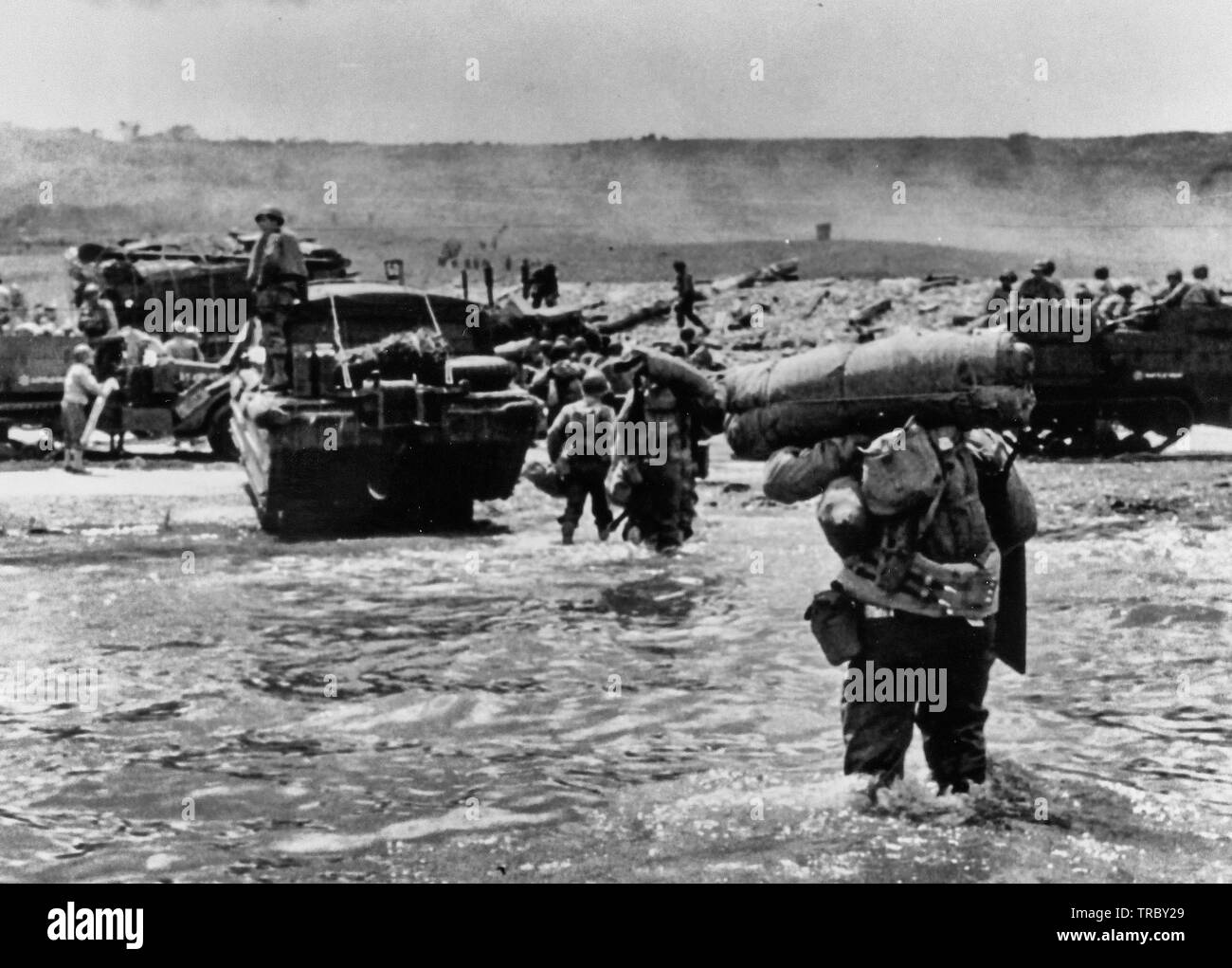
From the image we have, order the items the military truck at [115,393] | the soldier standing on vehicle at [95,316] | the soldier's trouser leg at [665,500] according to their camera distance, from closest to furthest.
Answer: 1. the soldier's trouser leg at [665,500]
2. the military truck at [115,393]
3. the soldier standing on vehicle at [95,316]

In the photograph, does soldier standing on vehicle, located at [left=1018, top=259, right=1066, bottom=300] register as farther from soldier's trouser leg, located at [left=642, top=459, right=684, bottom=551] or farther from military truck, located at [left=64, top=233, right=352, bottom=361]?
military truck, located at [left=64, top=233, right=352, bottom=361]

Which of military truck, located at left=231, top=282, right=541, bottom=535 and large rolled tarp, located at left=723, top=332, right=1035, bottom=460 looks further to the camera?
military truck, located at left=231, top=282, right=541, bottom=535

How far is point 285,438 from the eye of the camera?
48.0 ft

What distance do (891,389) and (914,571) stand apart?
640 mm

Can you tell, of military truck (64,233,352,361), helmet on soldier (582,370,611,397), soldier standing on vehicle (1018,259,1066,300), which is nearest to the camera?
helmet on soldier (582,370,611,397)

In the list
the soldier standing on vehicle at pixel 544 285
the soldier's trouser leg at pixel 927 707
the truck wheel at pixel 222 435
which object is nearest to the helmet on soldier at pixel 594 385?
the soldier's trouser leg at pixel 927 707

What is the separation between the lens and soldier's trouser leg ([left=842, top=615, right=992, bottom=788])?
250 inches

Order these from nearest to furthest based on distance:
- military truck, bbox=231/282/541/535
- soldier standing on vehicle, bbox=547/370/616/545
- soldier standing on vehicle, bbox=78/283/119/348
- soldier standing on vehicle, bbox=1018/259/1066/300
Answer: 1. soldier standing on vehicle, bbox=547/370/616/545
2. military truck, bbox=231/282/541/535
3. soldier standing on vehicle, bbox=1018/259/1066/300
4. soldier standing on vehicle, bbox=78/283/119/348

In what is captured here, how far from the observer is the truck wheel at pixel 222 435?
22.0 m

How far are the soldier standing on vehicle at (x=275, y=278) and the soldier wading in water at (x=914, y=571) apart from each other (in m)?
10.1

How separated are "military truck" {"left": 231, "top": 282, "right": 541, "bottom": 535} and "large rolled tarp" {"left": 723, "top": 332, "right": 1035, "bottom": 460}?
8.64 m

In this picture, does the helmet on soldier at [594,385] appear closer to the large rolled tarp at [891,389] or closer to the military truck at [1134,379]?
the large rolled tarp at [891,389]

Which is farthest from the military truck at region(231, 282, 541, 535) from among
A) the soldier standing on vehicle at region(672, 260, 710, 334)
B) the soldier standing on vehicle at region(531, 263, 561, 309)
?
the soldier standing on vehicle at region(672, 260, 710, 334)
